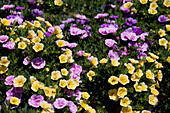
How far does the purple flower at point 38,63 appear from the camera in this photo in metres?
3.12

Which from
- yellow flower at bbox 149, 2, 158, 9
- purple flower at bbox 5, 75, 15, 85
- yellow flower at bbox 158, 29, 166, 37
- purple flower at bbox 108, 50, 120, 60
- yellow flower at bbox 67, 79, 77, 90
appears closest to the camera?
purple flower at bbox 5, 75, 15, 85

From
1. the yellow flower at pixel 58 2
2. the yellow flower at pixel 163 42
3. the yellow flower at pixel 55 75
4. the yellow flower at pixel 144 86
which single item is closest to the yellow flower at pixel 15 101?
the yellow flower at pixel 55 75

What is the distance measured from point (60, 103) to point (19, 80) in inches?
22.4

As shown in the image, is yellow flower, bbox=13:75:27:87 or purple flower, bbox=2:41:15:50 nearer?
yellow flower, bbox=13:75:27:87

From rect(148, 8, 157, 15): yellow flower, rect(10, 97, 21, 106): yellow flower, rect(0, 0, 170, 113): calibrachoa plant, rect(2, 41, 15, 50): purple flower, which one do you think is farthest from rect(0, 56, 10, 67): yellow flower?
rect(148, 8, 157, 15): yellow flower

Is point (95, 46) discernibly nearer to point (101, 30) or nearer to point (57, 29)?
point (101, 30)

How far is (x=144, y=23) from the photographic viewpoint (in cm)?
450

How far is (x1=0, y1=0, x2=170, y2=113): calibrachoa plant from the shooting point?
9.36ft

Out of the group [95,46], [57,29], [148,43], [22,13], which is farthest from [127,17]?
[22,13]

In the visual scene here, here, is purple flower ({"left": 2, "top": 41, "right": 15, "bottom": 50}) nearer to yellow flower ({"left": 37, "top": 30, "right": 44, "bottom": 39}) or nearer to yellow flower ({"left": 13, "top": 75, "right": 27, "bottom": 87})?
yellow flower ({"left": 37, "top": 30, "right": 44, "bottom": 39})

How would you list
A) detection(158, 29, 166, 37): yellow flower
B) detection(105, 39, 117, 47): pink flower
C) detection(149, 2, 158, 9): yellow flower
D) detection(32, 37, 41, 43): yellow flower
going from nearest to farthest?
detection(32, 37, 41, 43): yellow flower, detection(105, 39, 117, 47): pink flower, detection(158, 29, 166, 37): yellow flower, detection(149, 2, 158, 9): yellow flower

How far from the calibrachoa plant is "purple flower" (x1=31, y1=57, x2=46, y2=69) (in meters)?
0.01

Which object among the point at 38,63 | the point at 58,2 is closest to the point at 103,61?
the point at 38,63

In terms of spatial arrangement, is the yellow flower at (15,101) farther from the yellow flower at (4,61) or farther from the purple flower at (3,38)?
the purple flower at (3,38)
